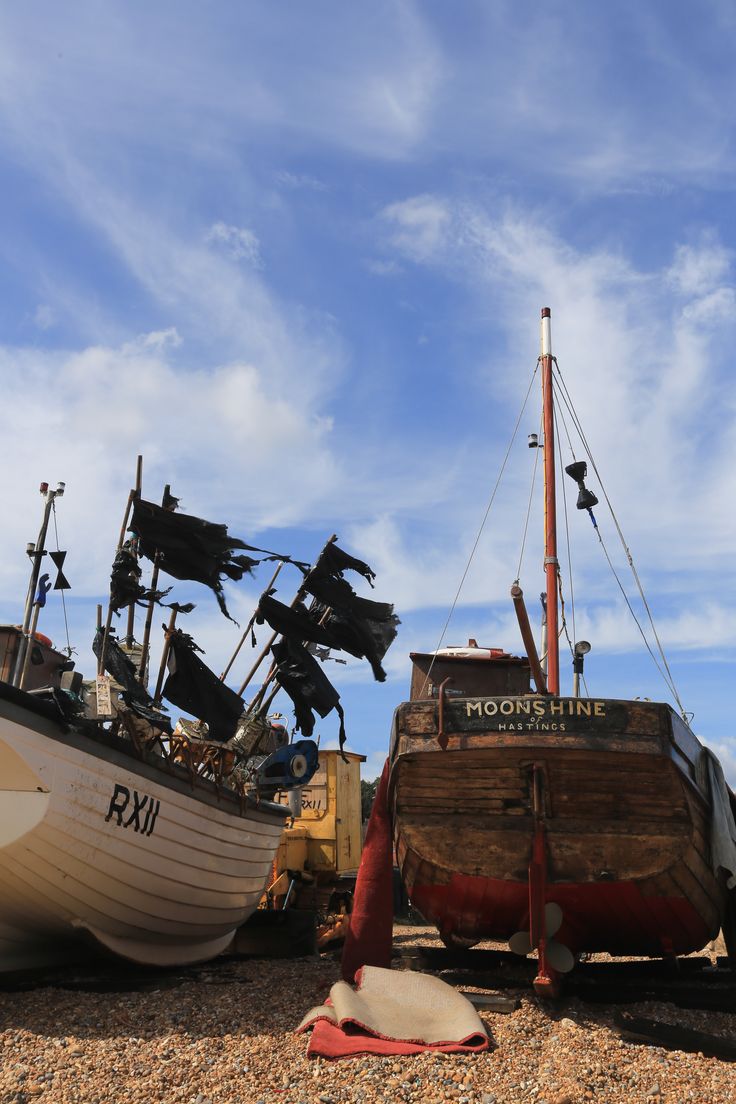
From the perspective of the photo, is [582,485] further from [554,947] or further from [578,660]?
[554,947]

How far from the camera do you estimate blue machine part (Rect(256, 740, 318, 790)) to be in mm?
12266

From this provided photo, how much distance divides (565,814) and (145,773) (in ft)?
13.6

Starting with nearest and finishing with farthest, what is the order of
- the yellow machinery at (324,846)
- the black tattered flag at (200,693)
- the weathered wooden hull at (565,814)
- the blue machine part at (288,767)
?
the weathered wooden hull at (565,814) → the black tattered flag at (200,693) → the blue machine part at (288,767) → the yellow machinery at (324,846)

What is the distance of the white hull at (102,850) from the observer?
780 centimetres

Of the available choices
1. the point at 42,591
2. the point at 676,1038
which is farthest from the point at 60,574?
the point at 676,1038

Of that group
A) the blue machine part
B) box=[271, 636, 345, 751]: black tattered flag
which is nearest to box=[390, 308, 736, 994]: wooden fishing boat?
the blue machine part

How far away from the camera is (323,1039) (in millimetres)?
6344

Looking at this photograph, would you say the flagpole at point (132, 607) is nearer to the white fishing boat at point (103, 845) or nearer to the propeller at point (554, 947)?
the white fishing boat at point (103, 845)

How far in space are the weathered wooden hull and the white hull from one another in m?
2.54

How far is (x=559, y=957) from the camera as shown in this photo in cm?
797

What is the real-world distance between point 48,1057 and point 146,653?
17.5 feet

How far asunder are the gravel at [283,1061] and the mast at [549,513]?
12.9 ft

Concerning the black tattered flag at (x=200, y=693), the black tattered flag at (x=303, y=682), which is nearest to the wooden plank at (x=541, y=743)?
the black tattered flag at (x=200, y=693)

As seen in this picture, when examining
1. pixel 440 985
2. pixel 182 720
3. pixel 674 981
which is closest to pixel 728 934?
pixel 674 981
